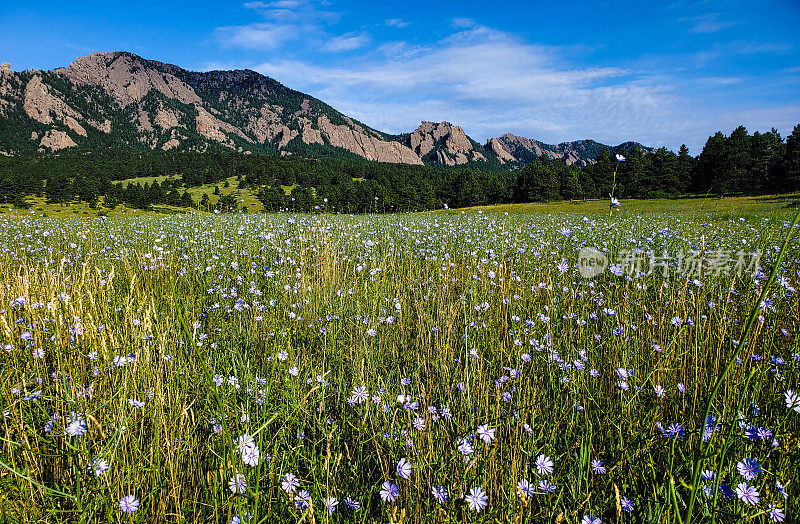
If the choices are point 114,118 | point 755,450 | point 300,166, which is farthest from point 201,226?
point 114,118

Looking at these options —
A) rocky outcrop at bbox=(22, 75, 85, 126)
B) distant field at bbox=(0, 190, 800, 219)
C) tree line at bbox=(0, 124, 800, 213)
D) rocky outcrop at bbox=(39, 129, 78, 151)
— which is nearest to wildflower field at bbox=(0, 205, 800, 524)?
distant field at bbox=(0, 190, 800, 219)

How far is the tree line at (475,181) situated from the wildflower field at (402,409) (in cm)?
2927

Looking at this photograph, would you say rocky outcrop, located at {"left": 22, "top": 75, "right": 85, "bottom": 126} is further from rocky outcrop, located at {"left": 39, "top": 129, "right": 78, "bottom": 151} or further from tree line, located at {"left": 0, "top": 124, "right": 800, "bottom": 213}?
tree line, located at {"left": 0, "top": 124, "right": 800, "bottom": 213}

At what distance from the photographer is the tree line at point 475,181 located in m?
49.1

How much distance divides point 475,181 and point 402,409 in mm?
85614

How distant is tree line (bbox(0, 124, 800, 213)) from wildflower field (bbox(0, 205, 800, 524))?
29.3 m

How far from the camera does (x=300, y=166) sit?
12531cm

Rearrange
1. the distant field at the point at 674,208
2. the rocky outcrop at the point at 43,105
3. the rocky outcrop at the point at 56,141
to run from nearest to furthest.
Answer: the distant field at the point at 674,208, the rocky outcrop at the point at 56,141, the rocky outcrop at the point at 43,105

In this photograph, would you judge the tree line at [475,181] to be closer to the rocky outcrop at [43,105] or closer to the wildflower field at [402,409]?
the wildflower field at [402,409]

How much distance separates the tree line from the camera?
4906 cm

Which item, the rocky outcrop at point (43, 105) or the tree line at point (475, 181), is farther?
the rocky outcrop at point (43, 105)

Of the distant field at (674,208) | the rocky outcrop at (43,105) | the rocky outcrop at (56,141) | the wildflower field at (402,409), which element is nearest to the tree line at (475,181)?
the distant field at (674,208)

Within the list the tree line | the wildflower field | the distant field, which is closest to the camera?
the wildflower field

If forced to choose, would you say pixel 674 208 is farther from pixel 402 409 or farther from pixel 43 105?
pixel 43 105
